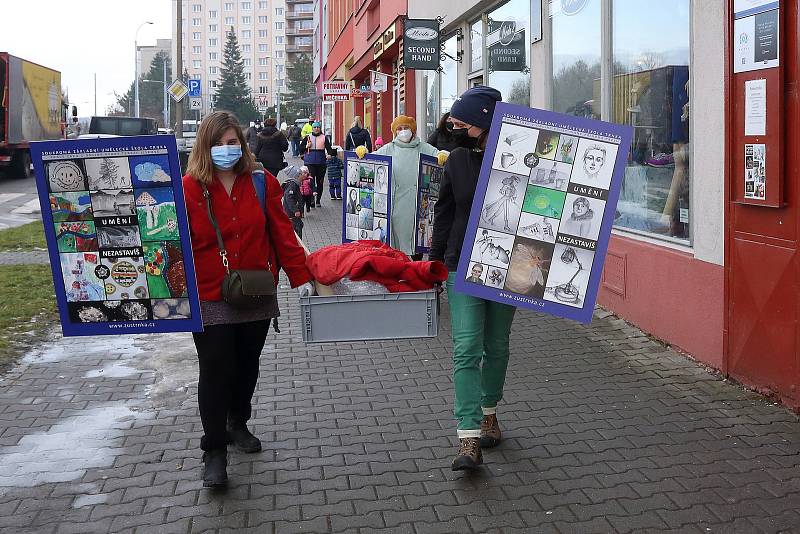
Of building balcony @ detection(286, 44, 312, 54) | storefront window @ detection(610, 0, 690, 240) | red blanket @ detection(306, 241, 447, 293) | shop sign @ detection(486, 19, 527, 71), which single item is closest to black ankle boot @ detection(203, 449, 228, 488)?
red blanket @ detection(306, 241, 447, 293)

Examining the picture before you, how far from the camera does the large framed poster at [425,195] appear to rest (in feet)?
28.1

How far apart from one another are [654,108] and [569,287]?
3.96m

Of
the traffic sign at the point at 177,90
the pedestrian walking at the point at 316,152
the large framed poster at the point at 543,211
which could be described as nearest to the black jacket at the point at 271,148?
the pedestrian walking at the point at 316,152

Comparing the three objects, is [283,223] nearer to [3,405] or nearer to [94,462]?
[94,462]

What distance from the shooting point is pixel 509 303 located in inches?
183

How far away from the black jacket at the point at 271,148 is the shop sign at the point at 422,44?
2567 mm

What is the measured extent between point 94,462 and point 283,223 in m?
1.58

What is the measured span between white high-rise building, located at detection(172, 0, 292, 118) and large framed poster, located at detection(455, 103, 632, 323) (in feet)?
462

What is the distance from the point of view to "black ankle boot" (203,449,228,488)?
15.2 ft

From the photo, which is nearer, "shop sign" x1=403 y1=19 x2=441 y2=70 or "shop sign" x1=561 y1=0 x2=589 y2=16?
"shop sign" x1=561 y1=0 x2=589 y2=16

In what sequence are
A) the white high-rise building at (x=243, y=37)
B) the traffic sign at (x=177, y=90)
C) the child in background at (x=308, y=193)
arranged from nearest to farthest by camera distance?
the child in background at (x=308, y=193) < the traffic sign at (x=177, y=90) < the white high-rise building at (x=243, y=37)

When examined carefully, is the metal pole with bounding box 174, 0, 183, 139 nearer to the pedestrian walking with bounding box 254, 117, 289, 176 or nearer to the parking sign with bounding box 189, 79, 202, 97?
the parking sign with bounding box 189, 79, 202, 97

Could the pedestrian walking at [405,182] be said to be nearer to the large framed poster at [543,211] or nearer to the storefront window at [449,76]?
the large framed poster at [543,211]

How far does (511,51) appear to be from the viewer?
12336mm
